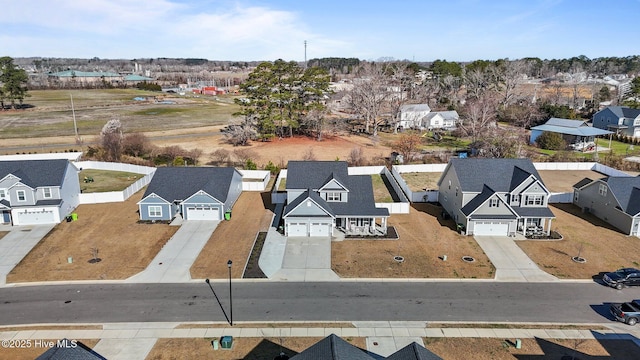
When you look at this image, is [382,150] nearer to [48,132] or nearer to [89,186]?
[89,186]

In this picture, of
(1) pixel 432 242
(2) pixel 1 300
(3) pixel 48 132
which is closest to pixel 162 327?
(2) pixel 1 300

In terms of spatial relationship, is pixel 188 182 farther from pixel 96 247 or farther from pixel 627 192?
pixel 627 192

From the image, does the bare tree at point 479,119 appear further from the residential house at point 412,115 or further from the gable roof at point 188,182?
the gable roof at point 188,182

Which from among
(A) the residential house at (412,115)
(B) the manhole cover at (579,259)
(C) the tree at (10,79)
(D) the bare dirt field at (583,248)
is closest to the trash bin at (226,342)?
(D) the bare dirt field at (583,248)

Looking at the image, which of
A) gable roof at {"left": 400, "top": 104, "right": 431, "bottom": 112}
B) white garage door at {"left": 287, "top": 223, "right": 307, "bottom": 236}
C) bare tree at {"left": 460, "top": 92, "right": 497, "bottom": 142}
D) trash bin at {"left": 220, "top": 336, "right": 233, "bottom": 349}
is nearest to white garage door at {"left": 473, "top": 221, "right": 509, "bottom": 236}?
white garage door at {"left": 287, "top": 223, "right": 307, "bottom": 236}

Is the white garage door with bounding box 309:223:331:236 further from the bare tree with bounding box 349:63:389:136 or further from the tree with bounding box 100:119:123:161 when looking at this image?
the bare tree with bounding box 349:63:389:136

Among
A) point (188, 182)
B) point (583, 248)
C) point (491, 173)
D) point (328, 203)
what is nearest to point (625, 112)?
point (491, 173)
